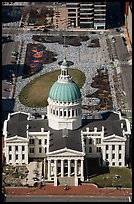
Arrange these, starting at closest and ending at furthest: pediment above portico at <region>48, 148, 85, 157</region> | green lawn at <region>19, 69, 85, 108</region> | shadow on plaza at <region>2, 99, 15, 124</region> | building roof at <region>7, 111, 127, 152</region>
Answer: pediment above portico at <region>48, 148, 85, 157</region> < building roof at <region>7, 111, 127, 152</region> < shadow on plaza at <region>2, 99, 15, 124</region> < green lawn at <region>19, 69, 85, 108</region>

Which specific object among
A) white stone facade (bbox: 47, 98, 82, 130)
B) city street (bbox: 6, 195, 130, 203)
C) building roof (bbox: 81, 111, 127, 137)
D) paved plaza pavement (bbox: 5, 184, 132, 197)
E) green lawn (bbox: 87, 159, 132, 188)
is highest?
white stone facade (bbox: 47, 98, 82, 130)

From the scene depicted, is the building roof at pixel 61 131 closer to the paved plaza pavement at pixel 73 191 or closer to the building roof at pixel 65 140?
the building roof at pixel 65 140

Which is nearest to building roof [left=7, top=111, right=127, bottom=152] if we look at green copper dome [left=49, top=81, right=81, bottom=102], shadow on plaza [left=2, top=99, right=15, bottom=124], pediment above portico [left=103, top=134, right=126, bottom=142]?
pediment above portico [left=103, top=134, right=126, bottom=142]

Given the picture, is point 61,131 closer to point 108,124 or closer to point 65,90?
point 65,90

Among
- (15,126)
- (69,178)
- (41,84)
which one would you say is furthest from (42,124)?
(41,84)

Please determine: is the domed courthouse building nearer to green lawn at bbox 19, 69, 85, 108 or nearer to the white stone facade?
the white stone facade

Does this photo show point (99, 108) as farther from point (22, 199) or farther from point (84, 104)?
point (22, 199)
